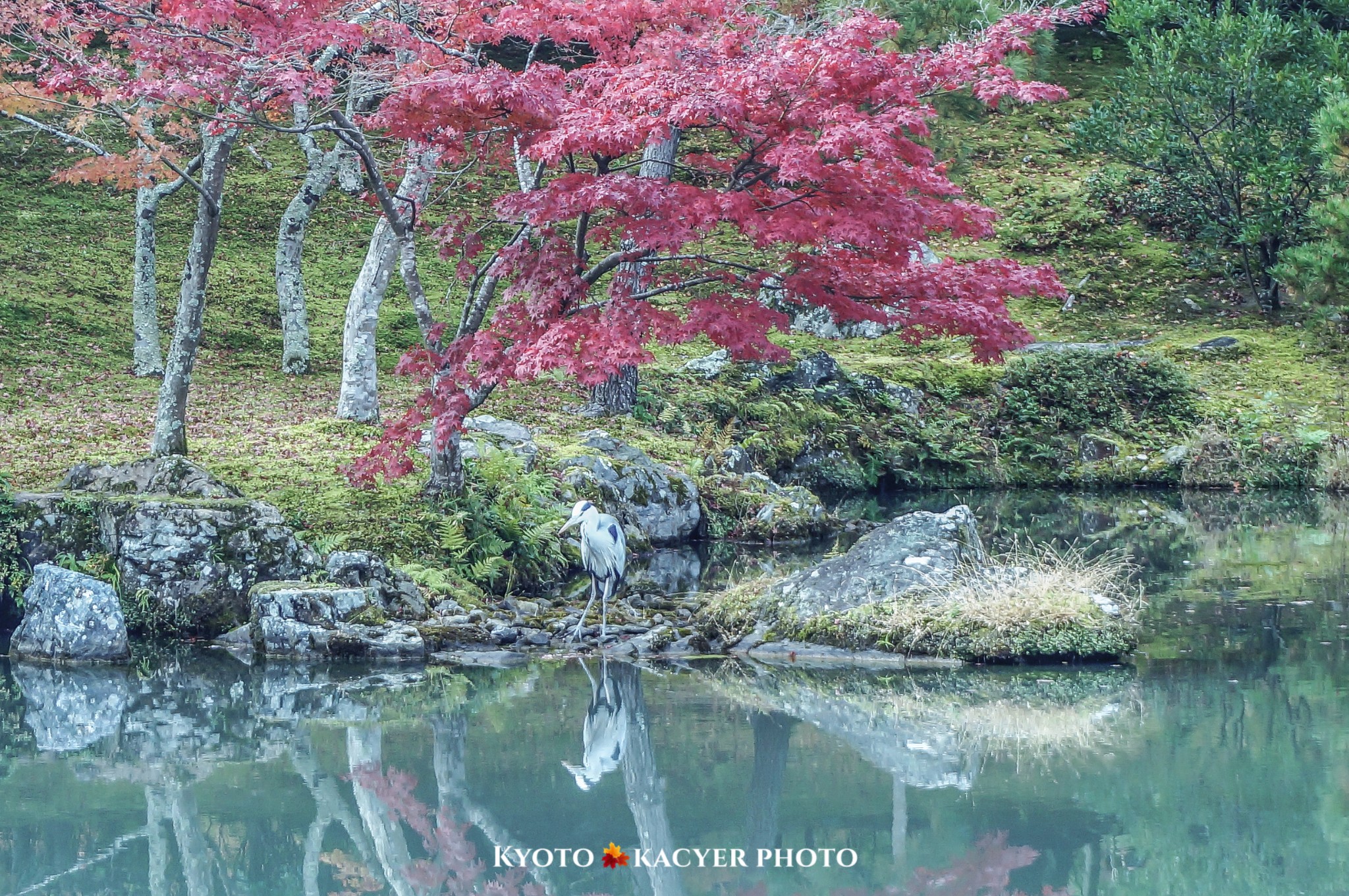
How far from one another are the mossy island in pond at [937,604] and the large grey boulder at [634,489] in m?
3.17

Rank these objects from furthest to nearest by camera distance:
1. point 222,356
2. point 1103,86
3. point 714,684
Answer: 1. point 1103,86
2. point 222,356
3. point 714,684

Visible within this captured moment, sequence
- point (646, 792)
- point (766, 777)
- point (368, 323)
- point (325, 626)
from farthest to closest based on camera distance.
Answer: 1. point (368, 323)
2. point (325, 626)
3. point (766, 777)
4. point (646, 792)

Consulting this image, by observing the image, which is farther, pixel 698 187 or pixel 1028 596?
pixel 698 187

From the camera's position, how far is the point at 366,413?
14.2 metres

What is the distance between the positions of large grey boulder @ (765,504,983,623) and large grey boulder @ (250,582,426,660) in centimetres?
276

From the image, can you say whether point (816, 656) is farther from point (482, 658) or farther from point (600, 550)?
point (482, 658)

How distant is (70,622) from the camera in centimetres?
901

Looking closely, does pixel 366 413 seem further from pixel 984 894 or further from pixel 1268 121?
pixel 1268 121

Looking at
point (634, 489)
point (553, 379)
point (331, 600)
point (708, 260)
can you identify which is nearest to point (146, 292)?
point (553, 379)

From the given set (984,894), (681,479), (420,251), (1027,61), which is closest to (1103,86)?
(1027,61)

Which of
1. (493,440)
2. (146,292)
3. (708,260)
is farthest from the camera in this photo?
(146,292)

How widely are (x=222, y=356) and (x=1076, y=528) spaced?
1202 cm

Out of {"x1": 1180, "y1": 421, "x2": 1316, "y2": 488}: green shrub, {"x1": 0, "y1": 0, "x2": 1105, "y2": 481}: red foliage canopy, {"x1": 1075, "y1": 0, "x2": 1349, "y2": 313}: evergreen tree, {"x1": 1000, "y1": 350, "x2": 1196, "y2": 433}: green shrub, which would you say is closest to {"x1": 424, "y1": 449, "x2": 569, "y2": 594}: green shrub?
{"x1": 0, "y1": 0, "x2": 1105, "y2": 481}: red foliage canopy

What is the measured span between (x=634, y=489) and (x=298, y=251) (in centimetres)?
646
